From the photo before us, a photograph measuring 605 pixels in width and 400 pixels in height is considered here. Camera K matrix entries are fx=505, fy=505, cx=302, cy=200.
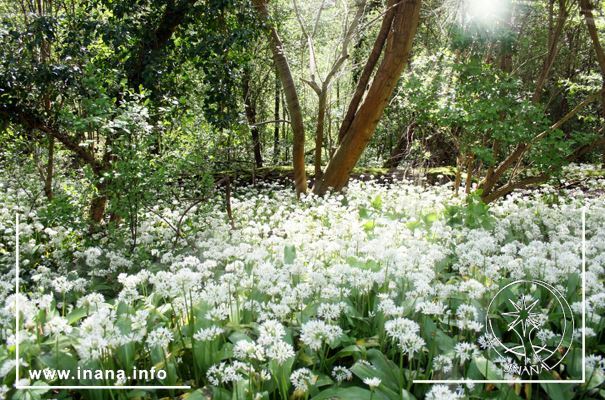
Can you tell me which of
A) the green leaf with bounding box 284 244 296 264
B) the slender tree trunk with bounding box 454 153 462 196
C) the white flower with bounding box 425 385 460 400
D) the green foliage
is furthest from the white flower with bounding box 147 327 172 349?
the slender tree trunk with bounding box 454 153 462 196

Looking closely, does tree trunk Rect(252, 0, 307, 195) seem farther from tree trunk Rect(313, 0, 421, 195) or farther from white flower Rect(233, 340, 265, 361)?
white flower Rect(233, 340, 265, 361)

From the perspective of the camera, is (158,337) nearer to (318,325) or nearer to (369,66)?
(318,325)

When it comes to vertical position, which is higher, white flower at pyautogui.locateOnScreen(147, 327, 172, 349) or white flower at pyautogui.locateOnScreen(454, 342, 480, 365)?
white flower at pyautogui.locateOnScreen(147, 327, 172, 349)

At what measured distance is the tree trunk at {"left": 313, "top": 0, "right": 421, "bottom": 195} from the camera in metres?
6.14

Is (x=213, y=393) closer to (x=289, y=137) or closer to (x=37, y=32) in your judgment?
(x=37, y=32)

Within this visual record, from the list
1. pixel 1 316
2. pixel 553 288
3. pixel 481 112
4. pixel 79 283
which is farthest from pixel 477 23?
pixel 1 316

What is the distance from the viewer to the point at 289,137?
14.1 meters

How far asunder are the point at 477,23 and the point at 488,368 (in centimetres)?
489

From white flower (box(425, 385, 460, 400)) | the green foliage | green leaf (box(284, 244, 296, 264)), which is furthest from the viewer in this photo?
the green foliage

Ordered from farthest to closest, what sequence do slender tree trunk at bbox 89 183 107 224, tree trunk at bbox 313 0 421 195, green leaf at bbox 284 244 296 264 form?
tree trunk at bbox 313 0 421 195 < slender tree trunk at bbox 89 183 107 224 < green leaf at bbox 284 244 296 264

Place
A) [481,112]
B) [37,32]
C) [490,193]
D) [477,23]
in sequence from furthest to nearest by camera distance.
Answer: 1. [490,193]
2. [477,23]
3. [481,112]
4. [37,32]

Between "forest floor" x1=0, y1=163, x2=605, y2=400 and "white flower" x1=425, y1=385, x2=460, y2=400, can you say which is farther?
"forest floor" x1=0, y1=163, x2=605, y2=400

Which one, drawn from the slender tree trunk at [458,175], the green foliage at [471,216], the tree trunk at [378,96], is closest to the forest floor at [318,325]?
the green foliage at [471,216]

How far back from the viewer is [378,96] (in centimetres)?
646
